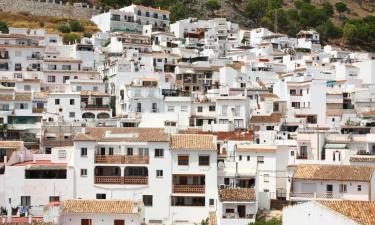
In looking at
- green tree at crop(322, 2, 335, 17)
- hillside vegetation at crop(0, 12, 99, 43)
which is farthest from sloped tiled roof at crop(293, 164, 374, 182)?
green tree at crop(322, 2, 335, 17)

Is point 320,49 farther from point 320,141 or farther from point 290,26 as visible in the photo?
point 320,141

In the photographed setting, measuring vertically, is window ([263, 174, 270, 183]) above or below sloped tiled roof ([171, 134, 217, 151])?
below

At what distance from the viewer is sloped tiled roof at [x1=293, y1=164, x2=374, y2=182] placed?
115ft

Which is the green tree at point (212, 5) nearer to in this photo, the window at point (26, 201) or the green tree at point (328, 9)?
the green tree at point (328, 9)

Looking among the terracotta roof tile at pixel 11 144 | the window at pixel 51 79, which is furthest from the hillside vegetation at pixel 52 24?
the terracotta roof tile at pixel 11 144

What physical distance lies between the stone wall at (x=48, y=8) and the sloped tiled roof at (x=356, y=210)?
74.5m

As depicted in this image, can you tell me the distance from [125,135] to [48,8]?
59484 mm

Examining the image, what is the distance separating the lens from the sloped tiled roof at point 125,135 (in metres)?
36.9

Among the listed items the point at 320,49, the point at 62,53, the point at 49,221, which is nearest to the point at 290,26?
the point at 320,49

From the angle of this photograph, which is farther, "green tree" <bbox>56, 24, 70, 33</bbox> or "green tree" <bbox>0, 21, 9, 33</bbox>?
"green tree" <bbox>56, 24, 70, 33</bbox>

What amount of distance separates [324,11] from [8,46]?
55.1 m

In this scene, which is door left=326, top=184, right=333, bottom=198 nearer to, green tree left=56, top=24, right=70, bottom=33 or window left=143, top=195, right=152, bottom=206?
window left=143, top=195, right=152, bottom=206

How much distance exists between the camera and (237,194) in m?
34.3

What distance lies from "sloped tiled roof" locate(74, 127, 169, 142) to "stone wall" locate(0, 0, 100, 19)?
2226 inches
